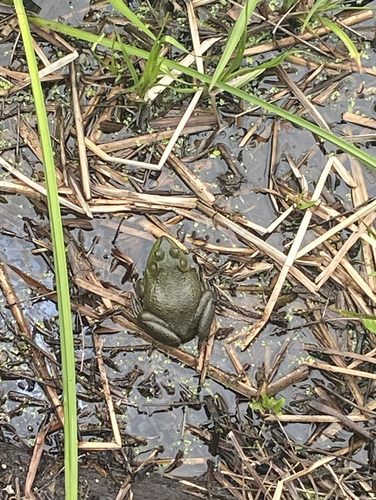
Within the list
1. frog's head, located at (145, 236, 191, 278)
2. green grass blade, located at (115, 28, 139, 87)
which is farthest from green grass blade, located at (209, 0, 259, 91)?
frog's head, located at (145, 236, 191, 278)

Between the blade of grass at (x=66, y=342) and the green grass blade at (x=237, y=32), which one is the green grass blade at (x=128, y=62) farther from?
the blade of grass at (x=66, y=342)

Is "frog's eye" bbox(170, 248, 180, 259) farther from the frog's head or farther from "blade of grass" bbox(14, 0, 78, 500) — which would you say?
"blade of grass" bbox(14, 0, 78, 500)

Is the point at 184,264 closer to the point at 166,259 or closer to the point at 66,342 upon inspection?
the point at 166,259

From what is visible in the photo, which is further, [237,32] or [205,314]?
[205,314]

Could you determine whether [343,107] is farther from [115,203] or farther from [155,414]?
[155,414]

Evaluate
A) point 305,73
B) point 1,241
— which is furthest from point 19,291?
point 305,73

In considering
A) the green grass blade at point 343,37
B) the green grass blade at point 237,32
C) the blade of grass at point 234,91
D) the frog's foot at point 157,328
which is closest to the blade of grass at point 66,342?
the frog's foot at point 157,328

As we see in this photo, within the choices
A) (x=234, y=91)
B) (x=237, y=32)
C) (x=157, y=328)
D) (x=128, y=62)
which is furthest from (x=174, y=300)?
(x=237, y=32)
